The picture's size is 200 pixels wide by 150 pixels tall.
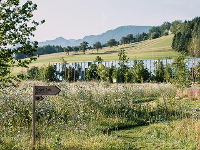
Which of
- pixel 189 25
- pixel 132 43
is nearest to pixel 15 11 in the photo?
pixel 189 25

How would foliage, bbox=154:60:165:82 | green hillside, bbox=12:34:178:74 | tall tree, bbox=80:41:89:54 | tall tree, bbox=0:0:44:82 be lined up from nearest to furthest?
1. tall tree, bbox=0:0:44:82
2. foliage, bbox=154:60:165:82
3. green hillside, bbox=12:34:178:74
4. tall tree, bbox=80:41:89:54

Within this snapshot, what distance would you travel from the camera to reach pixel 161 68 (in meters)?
15.9

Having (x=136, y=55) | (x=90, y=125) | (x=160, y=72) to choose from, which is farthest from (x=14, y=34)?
(x=136, y=55)

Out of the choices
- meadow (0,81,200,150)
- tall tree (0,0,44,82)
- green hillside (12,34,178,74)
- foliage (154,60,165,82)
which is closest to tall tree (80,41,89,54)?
green hillside (12,34,178,74)

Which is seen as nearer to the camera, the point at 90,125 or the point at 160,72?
the point at 90,125

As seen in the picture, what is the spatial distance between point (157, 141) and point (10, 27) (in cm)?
384

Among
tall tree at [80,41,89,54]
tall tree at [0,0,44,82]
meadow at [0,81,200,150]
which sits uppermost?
tall tree at [80,41,89,54]

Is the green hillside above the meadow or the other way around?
above

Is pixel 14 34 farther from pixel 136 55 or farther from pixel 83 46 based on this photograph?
pixel 83 46

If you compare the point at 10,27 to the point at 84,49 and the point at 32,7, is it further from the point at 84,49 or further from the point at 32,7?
Result: the point at 84,49

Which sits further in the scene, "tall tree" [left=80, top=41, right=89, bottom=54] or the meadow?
"tall tree" [left=80, top=41, right=89, bottom=54]

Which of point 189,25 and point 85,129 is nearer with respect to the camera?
point 85,129

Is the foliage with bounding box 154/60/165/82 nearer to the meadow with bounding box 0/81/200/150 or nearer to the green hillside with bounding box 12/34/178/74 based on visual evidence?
the meadow with bounding box 0/81/200/150

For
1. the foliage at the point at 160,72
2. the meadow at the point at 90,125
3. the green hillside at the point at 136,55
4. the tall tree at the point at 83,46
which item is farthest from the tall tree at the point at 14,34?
the tall tree at the point at 83,46
